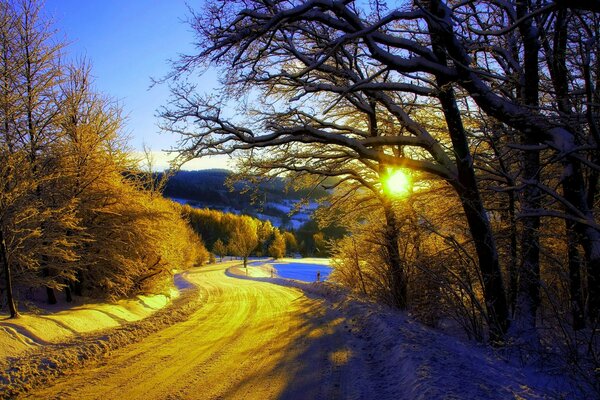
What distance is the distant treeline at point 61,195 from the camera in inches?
364

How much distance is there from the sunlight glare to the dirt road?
4.19m

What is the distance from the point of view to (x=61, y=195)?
37.4 feet

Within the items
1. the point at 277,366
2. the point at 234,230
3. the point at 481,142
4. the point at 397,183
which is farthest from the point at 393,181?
the point at 234,230

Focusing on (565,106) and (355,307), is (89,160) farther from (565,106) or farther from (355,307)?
(565,106)

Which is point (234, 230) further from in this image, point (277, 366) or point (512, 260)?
point (277, 366)

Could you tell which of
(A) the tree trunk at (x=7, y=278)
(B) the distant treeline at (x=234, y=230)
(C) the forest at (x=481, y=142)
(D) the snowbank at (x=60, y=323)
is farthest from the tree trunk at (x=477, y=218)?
(B) the distant treeline at (x=234, y=230)

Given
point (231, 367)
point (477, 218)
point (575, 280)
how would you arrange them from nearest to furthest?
point (231, 367)
point (575, 280)
point (477, 218)

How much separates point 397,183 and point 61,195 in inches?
375

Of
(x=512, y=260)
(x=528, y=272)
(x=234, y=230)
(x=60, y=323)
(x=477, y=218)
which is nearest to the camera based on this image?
(x=528, y=272)

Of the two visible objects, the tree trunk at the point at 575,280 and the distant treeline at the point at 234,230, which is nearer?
the tree trunk at the point at 575,280

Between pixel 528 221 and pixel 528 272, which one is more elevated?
pixel 528 221

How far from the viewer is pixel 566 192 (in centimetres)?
698

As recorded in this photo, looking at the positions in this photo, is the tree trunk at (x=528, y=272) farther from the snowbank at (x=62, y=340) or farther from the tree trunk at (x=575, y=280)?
the snowbank at (x=62, y=340)

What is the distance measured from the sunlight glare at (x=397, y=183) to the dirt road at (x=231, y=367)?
4.19 metres
